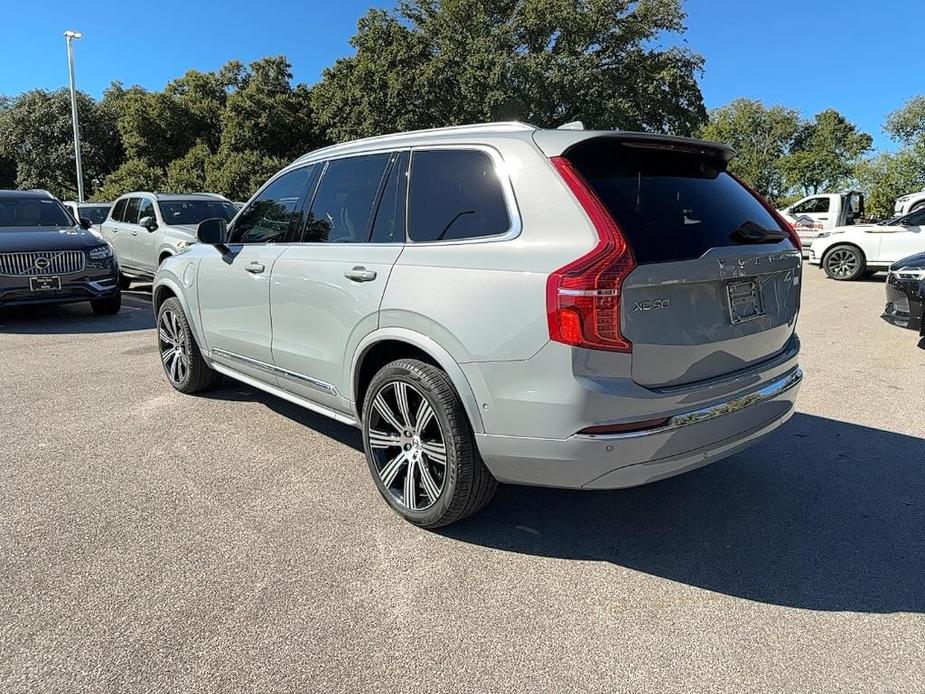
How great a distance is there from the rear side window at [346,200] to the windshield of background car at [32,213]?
7388 millimetres

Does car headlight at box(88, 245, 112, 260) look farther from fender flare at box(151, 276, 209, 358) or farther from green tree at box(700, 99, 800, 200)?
green tree at box(700, 99, 800, 200)

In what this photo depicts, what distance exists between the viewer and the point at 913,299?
7121 millimetres

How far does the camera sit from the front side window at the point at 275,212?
4.22 meters

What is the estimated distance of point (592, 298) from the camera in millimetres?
2500

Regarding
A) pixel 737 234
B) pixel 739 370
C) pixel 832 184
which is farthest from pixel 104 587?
pixel 832 184

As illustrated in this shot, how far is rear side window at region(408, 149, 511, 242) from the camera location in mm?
2945

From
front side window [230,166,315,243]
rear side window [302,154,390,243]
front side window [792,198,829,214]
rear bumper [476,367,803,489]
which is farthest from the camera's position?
front side window [792,198,829,214]

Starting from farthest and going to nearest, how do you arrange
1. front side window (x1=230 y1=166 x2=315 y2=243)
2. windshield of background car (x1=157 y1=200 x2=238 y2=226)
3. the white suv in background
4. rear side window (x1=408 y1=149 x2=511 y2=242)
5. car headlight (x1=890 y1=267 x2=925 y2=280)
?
windshield of background car (x1=157 y1=200 x2=238 y2=226) → the white suv in background → car headlight (x1=890 y1=267 x2=925 y2=280) → front side window (x1=230 y1=166 x2=315 y2=243) → rear side window (x1=408 y1=149 x2=511 y2=242)

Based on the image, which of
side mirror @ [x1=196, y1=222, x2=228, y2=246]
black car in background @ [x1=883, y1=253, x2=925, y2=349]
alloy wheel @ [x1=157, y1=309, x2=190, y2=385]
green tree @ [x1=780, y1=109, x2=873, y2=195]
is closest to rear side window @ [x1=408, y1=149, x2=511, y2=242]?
side mirror @ [x1=196, y1=222, x2=228, y2=246]

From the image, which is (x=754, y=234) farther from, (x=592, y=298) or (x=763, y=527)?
(x=763, y=527)

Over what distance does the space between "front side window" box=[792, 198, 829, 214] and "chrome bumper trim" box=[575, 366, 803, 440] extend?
67.0ft

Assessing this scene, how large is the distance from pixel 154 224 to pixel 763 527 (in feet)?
35.0

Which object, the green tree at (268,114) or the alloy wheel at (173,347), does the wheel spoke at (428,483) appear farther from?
the green tree at (268,114)

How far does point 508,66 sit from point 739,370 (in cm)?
2725
